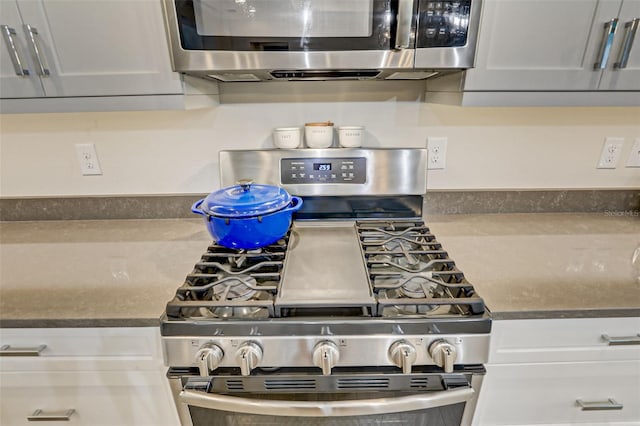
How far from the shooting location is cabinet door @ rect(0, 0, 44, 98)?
0.85 m

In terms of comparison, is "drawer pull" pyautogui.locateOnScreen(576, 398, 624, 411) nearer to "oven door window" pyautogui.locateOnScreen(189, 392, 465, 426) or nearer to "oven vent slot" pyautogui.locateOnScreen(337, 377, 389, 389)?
"oven door window" pyautogui.locateOnScreen(189, 392, 465, 426)

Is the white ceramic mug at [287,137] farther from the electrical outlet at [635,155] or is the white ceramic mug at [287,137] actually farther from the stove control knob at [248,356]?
the electrical outlet at [635,155]

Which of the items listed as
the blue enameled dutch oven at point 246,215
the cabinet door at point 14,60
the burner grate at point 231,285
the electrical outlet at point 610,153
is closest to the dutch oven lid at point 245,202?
the blue enameled dutch oven at point 246,215


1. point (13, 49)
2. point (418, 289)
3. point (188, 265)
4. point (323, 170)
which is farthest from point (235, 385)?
point (13, 49)

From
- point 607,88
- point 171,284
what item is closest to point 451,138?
point 607,88

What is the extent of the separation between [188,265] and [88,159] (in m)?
0.69

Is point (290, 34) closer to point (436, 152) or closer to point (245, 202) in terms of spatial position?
point (245, 202)

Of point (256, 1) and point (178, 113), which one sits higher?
point (256, 1)

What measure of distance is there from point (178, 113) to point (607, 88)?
4.49ft

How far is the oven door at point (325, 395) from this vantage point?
727mm

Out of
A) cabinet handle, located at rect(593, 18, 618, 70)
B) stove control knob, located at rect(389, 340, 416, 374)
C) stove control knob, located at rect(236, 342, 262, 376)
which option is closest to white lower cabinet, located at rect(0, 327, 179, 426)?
→ stove control knob, located at rect(236, 342, 262, 376)

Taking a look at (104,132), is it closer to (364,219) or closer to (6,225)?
(6,225)

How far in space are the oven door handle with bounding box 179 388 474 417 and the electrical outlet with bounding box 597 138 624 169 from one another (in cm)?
111

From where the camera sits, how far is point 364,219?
3.99 feet
